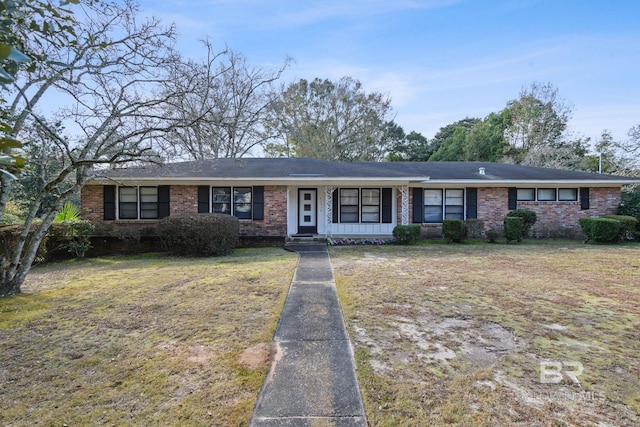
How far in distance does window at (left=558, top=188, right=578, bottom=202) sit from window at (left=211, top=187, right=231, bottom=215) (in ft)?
46.7

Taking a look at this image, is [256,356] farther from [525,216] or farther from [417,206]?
[525,216]

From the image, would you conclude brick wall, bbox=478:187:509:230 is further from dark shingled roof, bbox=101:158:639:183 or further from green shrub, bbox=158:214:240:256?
green shrub, bbox=158:214:240:256

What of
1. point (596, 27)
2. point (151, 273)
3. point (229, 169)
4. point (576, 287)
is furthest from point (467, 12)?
point (151, 273)

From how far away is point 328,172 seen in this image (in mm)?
13320

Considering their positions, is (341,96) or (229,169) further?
(341,96)

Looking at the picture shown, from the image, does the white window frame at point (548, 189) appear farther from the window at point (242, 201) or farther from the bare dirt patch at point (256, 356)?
the bare dirt patch at point (256, 356)

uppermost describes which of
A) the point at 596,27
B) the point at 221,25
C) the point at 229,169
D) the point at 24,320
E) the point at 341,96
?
the point at 341,96

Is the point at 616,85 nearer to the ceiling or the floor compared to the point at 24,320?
nearer to the ceiling

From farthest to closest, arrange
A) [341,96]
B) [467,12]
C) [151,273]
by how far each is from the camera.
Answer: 1. [341,96]
2. [467,12]
3. [151,273]

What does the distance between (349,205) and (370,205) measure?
897 mm

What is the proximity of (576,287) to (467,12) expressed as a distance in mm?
8686

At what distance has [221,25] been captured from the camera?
8.27 metres

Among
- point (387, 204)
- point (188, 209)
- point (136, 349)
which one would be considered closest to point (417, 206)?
point (387, 204)

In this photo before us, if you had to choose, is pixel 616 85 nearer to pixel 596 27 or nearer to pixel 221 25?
pixel 596 27
